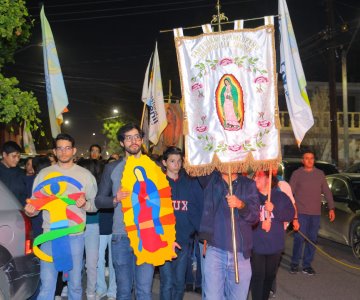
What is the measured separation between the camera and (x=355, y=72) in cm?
3825

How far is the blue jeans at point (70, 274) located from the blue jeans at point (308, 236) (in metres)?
4.30

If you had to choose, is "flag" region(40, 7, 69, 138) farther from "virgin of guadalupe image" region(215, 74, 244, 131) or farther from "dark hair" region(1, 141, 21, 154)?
"virgin of guadalupe image" region(215, 74, 244, 131)

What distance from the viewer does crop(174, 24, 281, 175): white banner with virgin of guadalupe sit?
16.1 ft

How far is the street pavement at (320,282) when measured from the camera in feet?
22.7

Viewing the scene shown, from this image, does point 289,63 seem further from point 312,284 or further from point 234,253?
point 312,284

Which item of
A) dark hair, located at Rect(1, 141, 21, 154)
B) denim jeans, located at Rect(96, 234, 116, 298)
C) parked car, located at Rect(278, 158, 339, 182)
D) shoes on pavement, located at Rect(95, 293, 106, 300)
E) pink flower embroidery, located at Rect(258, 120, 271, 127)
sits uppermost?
pink flower embroidery, located at Rect(258, 120, 271, 127)

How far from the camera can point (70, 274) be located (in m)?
5.13

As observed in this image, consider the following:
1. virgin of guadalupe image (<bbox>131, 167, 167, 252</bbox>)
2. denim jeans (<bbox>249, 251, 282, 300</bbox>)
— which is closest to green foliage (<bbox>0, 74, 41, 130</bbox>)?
virgin of guadalupe image (<bbox>131, 167, 167, 252</bbox>)

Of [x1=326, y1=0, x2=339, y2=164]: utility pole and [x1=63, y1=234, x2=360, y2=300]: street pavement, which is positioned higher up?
[x1=326, y1=0, x2=339, y2=164]: utility pole

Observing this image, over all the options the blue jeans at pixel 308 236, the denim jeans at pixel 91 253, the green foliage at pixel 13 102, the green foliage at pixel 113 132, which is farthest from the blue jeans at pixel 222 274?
the green foliage at pixel 113 132

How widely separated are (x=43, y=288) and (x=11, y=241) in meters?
0.65

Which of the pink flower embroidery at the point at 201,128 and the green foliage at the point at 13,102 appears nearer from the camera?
the pink flower embroidery at the point at 201,128

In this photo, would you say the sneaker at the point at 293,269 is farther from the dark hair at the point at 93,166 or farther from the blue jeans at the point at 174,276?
the dark hair at the point at 93,166

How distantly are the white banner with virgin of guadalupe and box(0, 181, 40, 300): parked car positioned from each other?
1.69 meters
